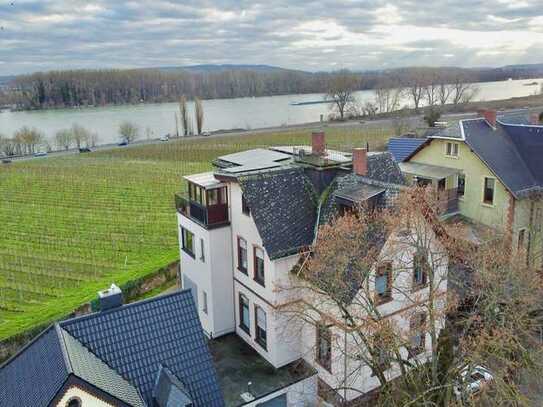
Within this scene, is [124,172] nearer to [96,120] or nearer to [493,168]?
[493,168]

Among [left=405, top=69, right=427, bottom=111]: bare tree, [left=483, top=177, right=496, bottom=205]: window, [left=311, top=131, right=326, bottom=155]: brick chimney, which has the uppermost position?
[left=405, top=69, right=427, bottom=111]: bare tree

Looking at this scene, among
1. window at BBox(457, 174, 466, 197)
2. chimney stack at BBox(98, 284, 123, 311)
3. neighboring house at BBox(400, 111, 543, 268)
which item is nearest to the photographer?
chimney stack at BBox(98, 284, 123, 311)

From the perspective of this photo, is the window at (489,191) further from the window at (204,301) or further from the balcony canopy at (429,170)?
the window at (204,301)

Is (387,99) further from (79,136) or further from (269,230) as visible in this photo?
(269,230)

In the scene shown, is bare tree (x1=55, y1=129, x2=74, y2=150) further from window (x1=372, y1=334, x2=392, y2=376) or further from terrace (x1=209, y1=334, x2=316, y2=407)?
window (x1=372, y1=334, x2=392, y2=376)

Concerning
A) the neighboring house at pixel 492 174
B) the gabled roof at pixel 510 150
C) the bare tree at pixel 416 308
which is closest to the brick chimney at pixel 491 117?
the neighboring house at pixel 492 174

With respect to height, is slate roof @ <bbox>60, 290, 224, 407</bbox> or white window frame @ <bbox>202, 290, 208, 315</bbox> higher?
slate roof @ <bbox>60, 290, 224, 407</bbox>

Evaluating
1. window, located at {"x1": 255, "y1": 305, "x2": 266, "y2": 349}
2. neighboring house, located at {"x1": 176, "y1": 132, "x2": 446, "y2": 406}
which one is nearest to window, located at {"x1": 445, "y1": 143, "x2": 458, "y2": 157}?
neighboring house, located at {"x1": 176, "y1": 132, "x2": 446, "y2": 406}
